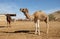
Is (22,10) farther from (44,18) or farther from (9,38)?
(9,38)

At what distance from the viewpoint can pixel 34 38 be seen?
13.7 metres

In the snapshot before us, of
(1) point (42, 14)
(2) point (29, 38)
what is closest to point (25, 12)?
(1) point (42, 14)

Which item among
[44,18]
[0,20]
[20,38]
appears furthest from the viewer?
[0,20]

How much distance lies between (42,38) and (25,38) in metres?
1.26

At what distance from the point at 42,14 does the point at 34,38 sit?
12.7ft

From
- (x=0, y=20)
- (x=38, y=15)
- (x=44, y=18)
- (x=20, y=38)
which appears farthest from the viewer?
(x=0, y=20)

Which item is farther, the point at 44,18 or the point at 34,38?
the point at 44,18

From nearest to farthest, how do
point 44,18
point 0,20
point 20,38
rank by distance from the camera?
point 20,38 < point 44,18 < point 0,20

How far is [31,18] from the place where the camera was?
16.7 m

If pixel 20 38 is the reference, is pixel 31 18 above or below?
above

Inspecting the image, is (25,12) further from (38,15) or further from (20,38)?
(20,38)

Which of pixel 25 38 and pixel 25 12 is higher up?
pixel 25 12

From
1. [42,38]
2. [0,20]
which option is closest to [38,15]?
[42,38]

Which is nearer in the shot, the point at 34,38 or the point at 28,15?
the point at 34,38
